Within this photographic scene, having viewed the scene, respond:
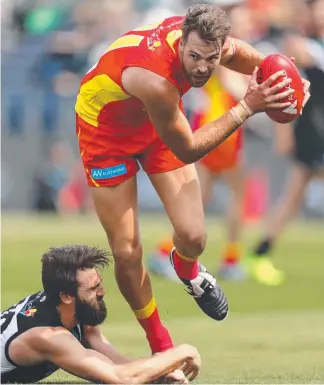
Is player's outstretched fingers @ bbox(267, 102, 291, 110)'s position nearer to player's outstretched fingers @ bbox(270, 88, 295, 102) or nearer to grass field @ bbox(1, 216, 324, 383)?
player's outstretched fingers @ bbox(270, 88, 295, 102)

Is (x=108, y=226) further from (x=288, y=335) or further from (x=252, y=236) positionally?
(x=252, y=236)

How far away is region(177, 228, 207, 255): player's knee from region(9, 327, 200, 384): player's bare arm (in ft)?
3.84

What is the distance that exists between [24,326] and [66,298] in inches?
10.8

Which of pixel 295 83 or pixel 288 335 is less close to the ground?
pixel 295 83

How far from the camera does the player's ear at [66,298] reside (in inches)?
241

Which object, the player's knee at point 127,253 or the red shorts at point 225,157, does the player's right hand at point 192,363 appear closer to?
the player's knee at point 127,253

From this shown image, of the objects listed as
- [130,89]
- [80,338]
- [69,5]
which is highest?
[69,5]

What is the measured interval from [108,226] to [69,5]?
795 inches

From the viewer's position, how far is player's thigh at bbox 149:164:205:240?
278 inches

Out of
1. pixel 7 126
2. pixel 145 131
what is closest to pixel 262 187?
pixel 7 126

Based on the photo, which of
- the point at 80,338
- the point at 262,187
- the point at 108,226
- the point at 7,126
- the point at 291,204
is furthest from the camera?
the point at 7,126

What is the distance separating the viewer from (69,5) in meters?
26.6

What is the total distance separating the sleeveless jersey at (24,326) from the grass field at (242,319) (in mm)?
505

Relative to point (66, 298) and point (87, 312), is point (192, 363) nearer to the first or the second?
point (87, 312)
